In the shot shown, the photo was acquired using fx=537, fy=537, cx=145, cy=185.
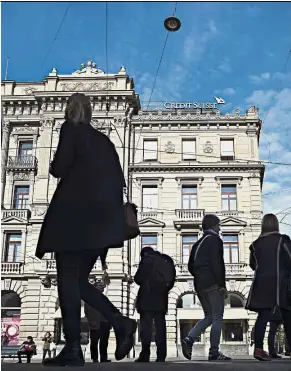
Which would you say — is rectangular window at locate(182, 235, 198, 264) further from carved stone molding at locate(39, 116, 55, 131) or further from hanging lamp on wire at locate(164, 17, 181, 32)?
hanging lamp on wire at locate(164, 17, 181, 32)

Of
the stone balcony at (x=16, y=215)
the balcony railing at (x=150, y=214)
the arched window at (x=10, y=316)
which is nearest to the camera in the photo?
the arched window at (x=10, y=316)

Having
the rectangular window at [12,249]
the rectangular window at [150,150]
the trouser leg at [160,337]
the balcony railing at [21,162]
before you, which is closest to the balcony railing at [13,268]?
the rectangular window at [12,249]

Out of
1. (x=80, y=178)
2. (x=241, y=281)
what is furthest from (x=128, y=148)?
(x=80, y=178)

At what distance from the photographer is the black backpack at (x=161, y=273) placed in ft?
22.0

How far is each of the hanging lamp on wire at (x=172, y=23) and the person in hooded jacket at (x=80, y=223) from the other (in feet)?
27.1

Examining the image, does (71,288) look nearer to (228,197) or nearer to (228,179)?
(228,197)

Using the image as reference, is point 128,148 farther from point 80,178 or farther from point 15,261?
point 80,178

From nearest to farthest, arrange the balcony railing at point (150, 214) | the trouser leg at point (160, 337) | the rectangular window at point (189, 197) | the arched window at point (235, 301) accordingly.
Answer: the trouser leg at point (160, 337), the arched window at point (235, 301), the balcony railing at point (150, 214), the rectangular window at point (189, 197)

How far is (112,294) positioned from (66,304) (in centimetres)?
2723

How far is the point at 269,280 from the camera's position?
5.45 m

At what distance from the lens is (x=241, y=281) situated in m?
30.4

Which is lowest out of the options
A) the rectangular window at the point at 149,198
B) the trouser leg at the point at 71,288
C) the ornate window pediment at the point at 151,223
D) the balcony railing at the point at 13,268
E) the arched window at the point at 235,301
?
the arched window at the point at 235,301

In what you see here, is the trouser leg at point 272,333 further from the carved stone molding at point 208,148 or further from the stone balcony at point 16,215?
the carved stone molding at point 208,148

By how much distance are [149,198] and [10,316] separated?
10597mm
